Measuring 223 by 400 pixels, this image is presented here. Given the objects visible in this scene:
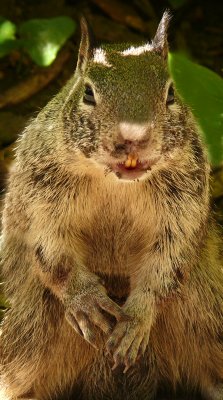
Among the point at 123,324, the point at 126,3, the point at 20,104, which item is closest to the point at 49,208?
the point at 123,324

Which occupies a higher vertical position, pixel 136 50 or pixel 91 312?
pixel 136 50

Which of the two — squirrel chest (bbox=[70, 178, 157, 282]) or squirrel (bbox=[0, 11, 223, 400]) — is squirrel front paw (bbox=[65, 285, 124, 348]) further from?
squirrel chest (bbox=[70, 178, 157, 282])

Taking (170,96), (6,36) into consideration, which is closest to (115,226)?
(170,96)

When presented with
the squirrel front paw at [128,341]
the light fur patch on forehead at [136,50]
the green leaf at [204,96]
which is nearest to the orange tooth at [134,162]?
the green leaf at [204,96]

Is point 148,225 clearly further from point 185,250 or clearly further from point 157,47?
point 157,47

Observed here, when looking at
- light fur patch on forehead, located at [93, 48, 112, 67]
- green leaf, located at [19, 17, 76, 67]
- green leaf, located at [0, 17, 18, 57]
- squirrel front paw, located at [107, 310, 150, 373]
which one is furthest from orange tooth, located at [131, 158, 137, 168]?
green leaf, located at [0, 17, 18, 57]

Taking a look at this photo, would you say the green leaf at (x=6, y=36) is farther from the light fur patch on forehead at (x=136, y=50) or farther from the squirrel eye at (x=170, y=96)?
the squirrel eye at (x=170, y=96)

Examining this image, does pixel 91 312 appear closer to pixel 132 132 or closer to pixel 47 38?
pixel 132 132
